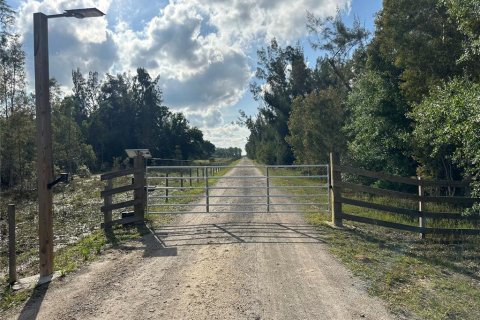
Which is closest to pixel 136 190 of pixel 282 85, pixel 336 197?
pixel 336 197

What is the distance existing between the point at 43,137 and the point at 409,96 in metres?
13.4

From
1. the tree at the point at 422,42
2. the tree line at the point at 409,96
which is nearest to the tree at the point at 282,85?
the tree line at the point at 409,96

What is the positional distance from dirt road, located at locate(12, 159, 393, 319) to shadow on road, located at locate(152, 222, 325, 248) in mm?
43

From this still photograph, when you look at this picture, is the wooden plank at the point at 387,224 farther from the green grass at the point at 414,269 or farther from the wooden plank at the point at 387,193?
the wooden plank at the point at 387,193

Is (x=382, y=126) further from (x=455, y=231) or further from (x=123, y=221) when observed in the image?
(x=123, y=221)

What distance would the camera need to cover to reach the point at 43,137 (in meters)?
6.13

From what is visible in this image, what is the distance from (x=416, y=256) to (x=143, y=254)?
16.5ft

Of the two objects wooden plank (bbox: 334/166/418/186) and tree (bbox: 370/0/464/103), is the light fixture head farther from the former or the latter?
tree (bbox: 370/0/464/103)

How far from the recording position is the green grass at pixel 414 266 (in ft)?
15.5

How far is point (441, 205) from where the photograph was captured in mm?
12523

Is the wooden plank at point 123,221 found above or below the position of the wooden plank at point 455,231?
above

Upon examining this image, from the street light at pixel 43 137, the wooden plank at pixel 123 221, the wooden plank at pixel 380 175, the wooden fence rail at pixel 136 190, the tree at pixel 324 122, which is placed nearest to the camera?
the street light at pixel 43 137

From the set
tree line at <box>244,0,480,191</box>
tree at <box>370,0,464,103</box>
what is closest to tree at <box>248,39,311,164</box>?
tree line at <box>244,0,480,191</box>

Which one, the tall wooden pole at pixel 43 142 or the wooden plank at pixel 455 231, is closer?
the tall wooden pole at pixel 43 142
